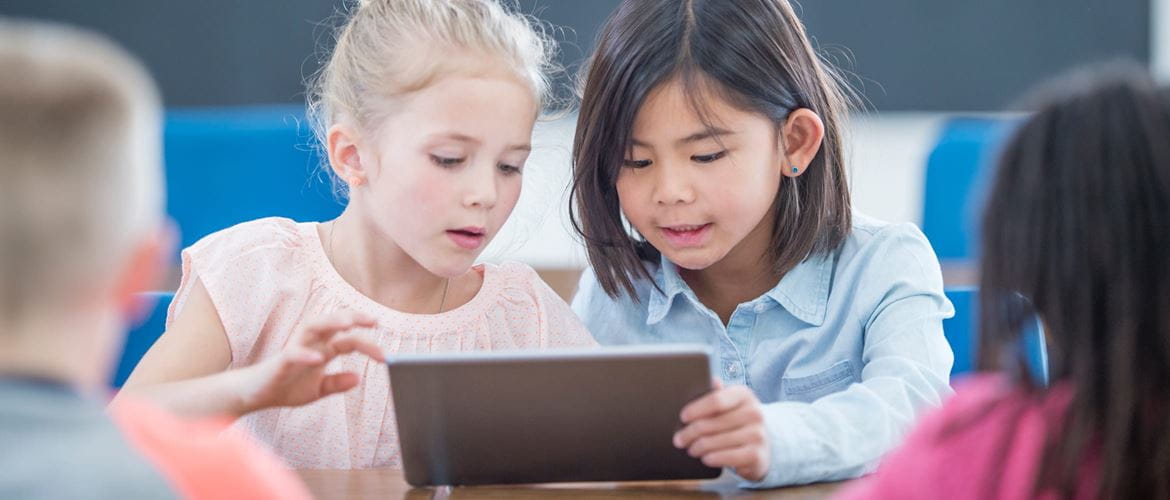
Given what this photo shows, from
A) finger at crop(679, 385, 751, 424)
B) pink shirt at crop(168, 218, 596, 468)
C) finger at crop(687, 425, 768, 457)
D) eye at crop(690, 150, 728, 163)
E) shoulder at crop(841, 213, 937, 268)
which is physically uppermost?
eye at crop(690, 150, 728, 163)

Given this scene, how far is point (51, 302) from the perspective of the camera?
1.98 feet

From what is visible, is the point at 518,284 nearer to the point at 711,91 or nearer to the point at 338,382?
the point at 711,91

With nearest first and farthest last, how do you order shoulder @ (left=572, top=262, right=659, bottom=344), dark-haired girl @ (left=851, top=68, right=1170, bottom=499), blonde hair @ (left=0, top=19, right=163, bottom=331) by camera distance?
blonde hair @ (left=0, top=19, right=163, bottom=331)
dark-haired girl @ (left=851, top=68, right=1170, bottom=499)
shoulder @ (left=572, top=262, right=659, bottom=344)

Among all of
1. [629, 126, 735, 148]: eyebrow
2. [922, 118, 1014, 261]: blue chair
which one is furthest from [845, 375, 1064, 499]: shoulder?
[922, 118, 1014, 261]: blue chair

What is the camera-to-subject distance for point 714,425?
111cm

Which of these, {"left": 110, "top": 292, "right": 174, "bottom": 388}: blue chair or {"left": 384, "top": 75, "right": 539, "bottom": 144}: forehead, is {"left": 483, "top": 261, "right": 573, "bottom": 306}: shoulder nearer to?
{"left": 384, "top": 75, "right": 539, "bottom": 144}: forehead

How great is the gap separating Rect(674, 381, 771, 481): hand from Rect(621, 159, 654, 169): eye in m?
0.44

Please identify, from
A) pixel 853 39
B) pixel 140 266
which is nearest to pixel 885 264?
pixel 140 266

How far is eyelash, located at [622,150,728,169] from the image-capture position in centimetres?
153

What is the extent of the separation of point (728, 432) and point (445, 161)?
1.74ft

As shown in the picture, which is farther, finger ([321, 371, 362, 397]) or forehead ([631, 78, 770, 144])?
forehead ([631, 78, 770, 144])

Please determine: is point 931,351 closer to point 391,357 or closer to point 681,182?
point 681,182

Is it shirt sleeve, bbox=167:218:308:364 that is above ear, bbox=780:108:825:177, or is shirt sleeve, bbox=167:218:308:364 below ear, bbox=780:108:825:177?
below

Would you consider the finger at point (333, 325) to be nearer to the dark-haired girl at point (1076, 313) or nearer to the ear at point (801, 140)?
the dark-haired girl at point (1076, 313)
